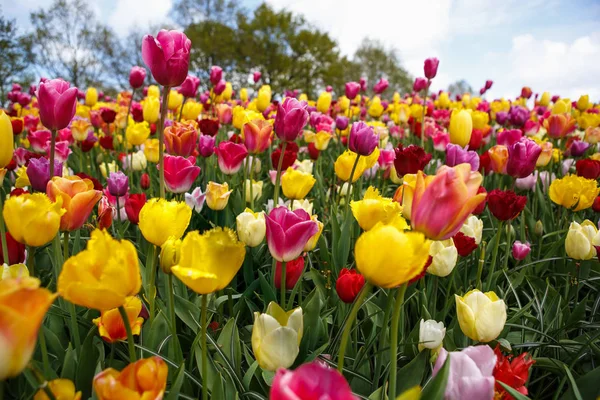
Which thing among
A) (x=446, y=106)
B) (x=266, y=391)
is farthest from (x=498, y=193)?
(x=446, y=106)

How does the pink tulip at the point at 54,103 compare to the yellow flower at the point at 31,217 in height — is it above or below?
above

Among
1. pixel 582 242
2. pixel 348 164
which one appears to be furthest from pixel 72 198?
pixel 582 242

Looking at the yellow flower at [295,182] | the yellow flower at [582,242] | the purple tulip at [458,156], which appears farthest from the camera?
the purple tulip at [458,156]

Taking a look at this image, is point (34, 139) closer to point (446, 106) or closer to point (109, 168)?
point (109, 168)

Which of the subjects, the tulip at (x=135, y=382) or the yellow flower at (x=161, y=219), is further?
the yellow flower at (x=161, y=219)

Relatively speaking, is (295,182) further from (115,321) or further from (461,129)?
(461,129)

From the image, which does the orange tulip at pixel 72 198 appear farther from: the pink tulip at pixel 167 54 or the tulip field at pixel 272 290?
the pink tulip at pixel 167 54

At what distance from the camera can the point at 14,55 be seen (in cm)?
1165

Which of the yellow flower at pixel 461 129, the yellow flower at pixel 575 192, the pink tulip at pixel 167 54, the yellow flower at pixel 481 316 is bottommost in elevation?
the yellow flower at pixel 481 316

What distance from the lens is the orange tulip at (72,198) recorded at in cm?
111

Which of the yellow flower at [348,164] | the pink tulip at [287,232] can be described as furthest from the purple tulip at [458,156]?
the pink tulip at [287,232]

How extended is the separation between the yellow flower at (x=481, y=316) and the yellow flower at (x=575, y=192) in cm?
116

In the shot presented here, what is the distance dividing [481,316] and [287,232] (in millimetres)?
512

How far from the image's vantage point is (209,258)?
0.73 m
